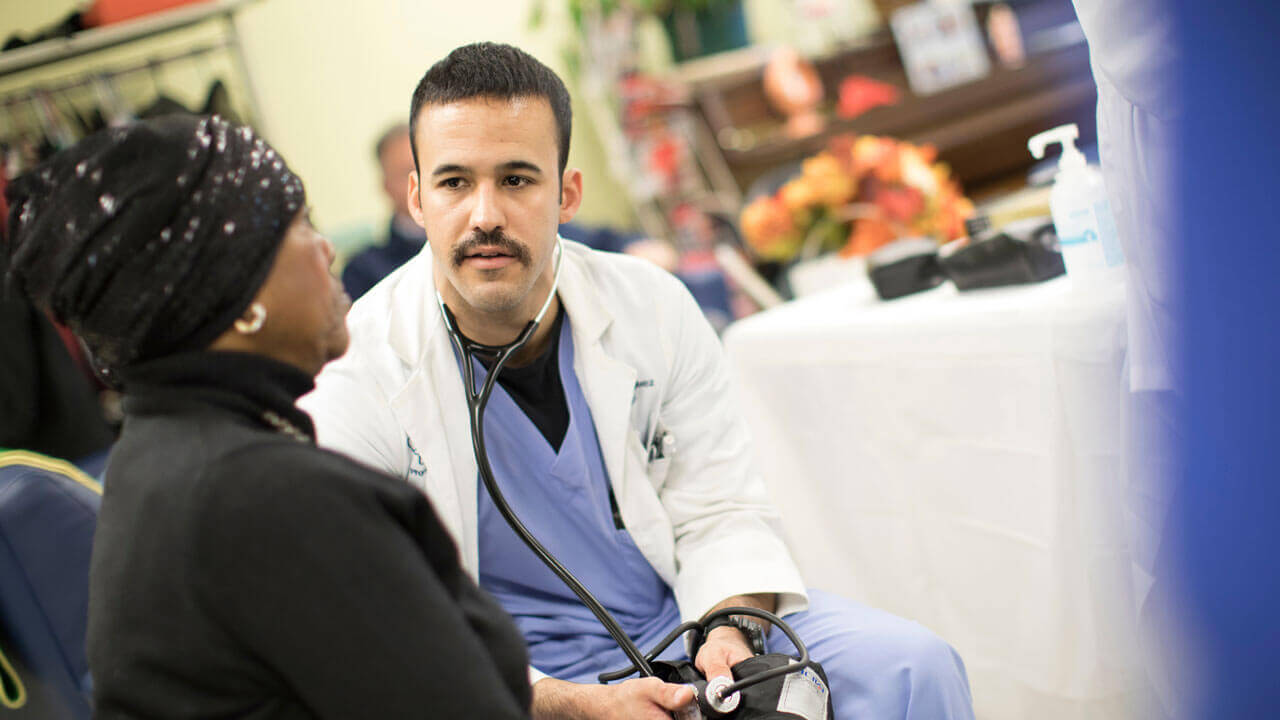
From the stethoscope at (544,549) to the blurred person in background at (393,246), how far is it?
1571mm

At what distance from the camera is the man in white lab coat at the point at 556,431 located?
1.15m

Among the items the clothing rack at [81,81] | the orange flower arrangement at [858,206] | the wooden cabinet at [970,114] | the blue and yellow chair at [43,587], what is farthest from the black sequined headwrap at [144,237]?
the wooden cabinet at [970,114]

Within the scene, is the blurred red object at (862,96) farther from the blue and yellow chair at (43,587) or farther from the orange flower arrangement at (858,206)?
the blue and yellow chair at (43,587)

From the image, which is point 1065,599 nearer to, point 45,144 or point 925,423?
point 925,423

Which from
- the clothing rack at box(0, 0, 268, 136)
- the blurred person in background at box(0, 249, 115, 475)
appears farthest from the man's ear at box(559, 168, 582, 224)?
the clothing rack at box(0, 0, 268, 136)

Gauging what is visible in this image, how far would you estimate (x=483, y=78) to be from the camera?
1189 mm

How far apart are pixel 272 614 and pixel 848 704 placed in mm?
736

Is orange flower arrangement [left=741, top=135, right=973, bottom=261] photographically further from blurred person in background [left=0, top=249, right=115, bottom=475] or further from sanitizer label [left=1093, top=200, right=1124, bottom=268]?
blurred person in background [left=0, top=249, right=115, bottom=475]

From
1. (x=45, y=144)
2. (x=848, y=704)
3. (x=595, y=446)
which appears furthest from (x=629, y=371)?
(x=45, y=144)

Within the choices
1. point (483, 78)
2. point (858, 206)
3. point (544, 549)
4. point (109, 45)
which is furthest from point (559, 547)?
point (109, 45)

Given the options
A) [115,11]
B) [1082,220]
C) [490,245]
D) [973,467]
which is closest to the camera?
[490,245]

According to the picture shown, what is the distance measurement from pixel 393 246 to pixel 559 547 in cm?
180

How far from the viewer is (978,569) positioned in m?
1.49

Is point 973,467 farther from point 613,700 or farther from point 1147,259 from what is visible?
point 613,700
